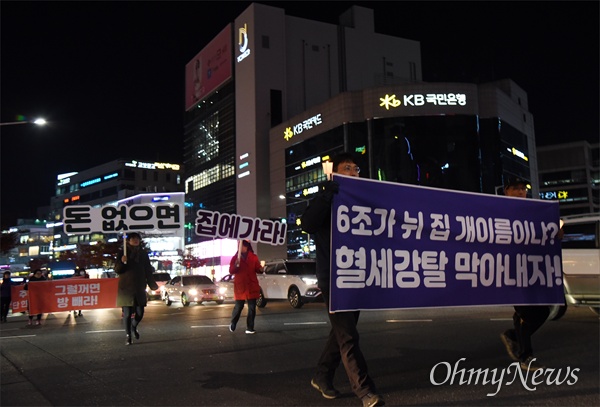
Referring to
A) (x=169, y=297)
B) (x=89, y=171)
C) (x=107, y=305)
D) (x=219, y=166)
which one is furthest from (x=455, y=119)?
(x=89, y=171)

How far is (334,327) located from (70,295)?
14.6 metres

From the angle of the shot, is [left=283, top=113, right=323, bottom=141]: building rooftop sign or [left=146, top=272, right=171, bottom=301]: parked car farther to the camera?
[left=283, top=113, right=323, bottom=141]: building rooftop sign

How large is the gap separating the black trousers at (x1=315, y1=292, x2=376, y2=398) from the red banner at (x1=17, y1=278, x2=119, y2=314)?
483 inches

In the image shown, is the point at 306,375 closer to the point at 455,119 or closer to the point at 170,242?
the point at 455,119

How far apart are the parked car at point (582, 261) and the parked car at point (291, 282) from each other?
25.9 ft

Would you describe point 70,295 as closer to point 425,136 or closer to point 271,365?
point 271,365

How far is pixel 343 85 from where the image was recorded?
9569cm

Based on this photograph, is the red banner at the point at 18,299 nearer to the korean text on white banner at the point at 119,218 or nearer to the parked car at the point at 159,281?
the parked car at the point at 159,281

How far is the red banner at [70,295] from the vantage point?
15812 millimetres

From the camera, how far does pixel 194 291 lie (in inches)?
923

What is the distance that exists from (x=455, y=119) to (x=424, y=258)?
67340 millimetres

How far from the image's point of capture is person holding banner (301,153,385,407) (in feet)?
14.6

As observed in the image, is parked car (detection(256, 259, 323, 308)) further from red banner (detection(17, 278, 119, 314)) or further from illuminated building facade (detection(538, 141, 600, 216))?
illuminated building facade (detection(538, 141, 600, 216))

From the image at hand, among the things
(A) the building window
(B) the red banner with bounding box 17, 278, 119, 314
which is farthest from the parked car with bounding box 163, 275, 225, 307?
(A) the building window
